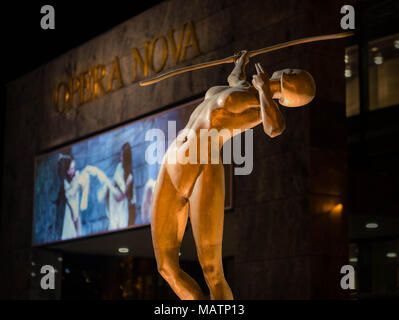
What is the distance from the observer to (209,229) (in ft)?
17.0

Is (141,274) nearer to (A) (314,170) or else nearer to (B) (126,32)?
(B) (126,32)

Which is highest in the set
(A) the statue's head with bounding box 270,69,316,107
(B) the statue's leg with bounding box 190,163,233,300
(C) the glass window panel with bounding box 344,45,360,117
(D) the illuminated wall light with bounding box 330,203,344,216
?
(C) the glass window panel with bounding box 344,45,360,117

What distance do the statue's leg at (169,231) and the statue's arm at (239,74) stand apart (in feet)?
2.73

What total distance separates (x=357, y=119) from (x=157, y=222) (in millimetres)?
8430

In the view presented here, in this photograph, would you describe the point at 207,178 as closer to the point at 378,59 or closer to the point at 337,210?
the point at 337,210

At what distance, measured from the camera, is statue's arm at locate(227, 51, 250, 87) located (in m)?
5.40

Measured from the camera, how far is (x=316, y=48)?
10344 mm

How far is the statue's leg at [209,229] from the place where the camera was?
204 inches

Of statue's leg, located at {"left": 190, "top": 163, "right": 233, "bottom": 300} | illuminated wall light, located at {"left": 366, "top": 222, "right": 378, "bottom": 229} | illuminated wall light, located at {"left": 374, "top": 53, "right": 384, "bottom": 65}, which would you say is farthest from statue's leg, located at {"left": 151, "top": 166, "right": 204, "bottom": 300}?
illuminated wall light, located at {"left": 366, "top": 222, "right": 378, "bottom": 229}

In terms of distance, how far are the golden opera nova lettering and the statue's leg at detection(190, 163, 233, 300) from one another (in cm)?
734

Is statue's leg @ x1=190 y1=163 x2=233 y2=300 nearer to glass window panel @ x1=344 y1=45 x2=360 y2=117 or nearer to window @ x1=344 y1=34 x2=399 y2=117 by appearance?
window @ x1=344 y1=34 x2=399 y2=117

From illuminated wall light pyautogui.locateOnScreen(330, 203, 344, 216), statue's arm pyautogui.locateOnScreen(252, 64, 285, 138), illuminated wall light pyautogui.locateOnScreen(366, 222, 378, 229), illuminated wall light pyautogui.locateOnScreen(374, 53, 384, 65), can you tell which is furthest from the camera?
illuminated wall light pyautogui.locateOnScreen(366, 222, 378, 229)

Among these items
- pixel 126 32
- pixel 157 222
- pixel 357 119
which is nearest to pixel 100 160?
pixel 126 32

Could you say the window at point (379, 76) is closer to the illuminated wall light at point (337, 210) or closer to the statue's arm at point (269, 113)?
the illuminated wall light at point (337, 210)
